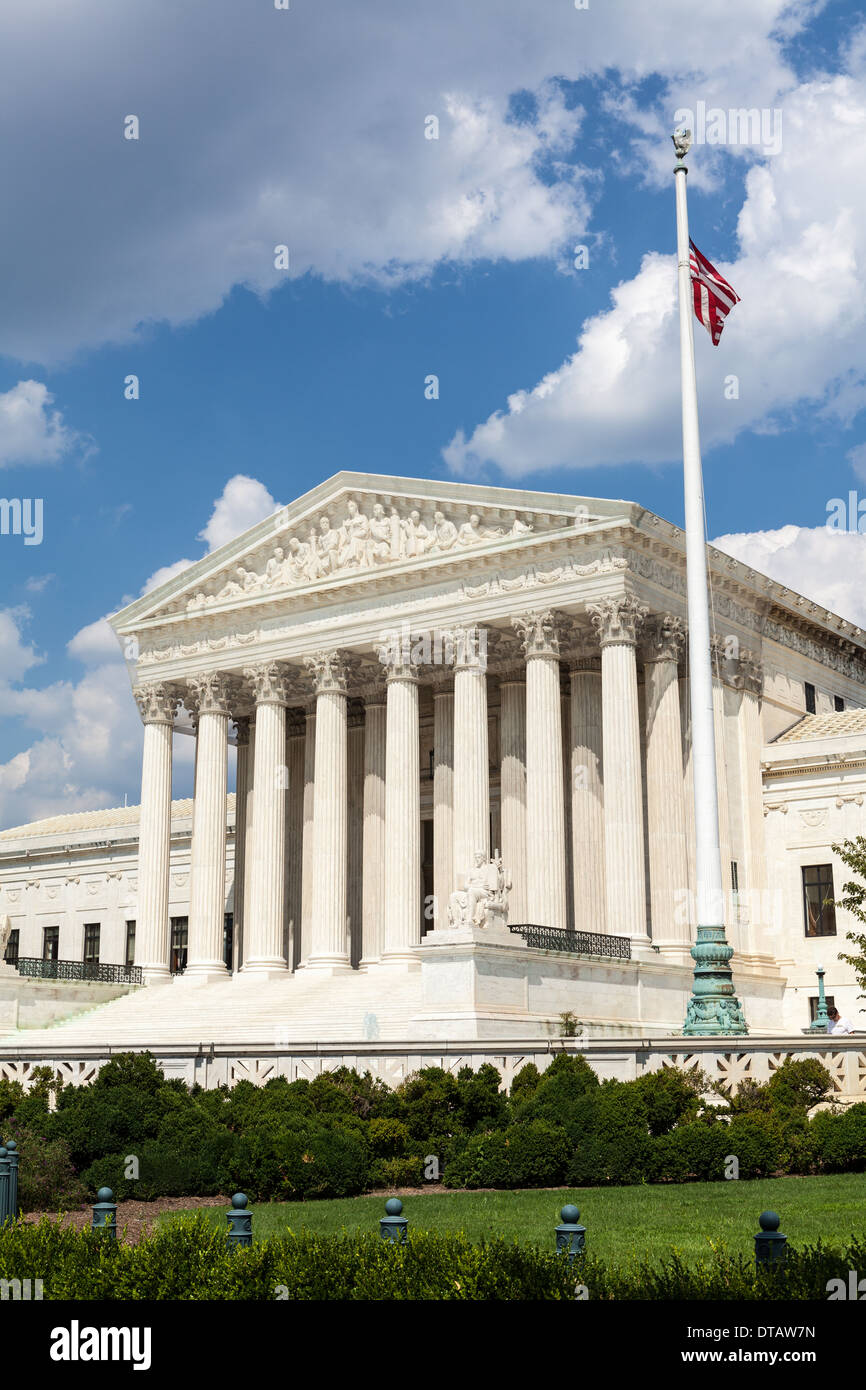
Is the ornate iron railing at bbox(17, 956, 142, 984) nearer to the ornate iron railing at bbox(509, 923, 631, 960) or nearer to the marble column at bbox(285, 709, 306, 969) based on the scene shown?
the marble column at bbox(285, 709, 306, 969)

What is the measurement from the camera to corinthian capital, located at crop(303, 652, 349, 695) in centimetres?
5609

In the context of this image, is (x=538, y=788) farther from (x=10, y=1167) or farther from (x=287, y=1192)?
(x=10, y=1167)

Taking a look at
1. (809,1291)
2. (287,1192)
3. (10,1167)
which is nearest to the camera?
(809,1291)

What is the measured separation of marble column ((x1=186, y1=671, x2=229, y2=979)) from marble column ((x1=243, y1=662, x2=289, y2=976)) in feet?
4.61

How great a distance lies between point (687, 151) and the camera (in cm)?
3347

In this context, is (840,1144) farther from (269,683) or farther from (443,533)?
(269,683)

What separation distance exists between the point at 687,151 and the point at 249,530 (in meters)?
29.0

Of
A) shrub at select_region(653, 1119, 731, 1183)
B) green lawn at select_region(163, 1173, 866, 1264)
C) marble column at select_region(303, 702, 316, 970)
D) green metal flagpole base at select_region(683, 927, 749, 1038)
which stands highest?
marble column at select_region(303, 702, 316, 970)

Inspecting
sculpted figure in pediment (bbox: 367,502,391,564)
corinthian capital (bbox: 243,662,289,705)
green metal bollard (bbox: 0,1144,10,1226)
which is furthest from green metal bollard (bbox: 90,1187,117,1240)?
corinthian capital (bbox: 243,662,289,705)

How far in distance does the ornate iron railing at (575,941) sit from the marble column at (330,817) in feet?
35.0

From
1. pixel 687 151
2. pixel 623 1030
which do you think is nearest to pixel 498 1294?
pixel 687 151

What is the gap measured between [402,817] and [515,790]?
16.5ft

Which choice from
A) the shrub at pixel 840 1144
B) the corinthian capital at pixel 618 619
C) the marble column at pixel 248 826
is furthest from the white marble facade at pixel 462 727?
the shrub at pixel 840 1144

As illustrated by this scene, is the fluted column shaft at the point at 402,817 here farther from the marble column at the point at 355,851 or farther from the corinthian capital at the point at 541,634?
the marble column at the point at 355,851
